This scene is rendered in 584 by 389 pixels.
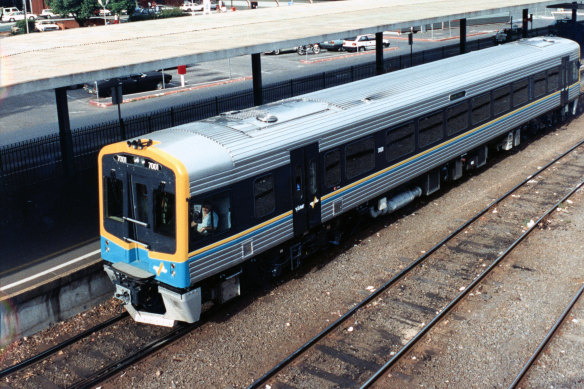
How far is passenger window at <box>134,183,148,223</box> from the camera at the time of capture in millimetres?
11219

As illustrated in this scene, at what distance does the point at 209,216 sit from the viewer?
11.0 m

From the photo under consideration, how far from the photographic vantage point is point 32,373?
10.7 m

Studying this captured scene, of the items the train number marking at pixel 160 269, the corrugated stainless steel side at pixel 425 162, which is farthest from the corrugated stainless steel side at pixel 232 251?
the corrugated stainless steel side at pixel 425 162

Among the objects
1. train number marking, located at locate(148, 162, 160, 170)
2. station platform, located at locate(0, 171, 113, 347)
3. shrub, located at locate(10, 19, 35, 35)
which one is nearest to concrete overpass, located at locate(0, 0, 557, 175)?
station platform, located at locate(0, 171, 113, 347)

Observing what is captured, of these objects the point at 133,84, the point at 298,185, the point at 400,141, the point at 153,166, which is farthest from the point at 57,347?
the point at 133,84

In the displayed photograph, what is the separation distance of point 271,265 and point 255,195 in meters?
1.82

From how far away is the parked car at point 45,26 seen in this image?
63297 mm

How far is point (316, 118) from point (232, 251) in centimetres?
357

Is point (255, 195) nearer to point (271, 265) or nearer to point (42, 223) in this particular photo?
point (271, 265)

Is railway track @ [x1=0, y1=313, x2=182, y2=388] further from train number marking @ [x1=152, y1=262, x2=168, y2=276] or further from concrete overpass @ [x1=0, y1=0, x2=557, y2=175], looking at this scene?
concrete overpass @ [x1=0, y1=0, x2=557, y2=175]

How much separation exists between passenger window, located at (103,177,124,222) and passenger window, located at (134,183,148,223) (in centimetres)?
40

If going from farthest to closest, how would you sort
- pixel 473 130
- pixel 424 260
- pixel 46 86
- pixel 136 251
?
pixel 473 130 < pixel 424 260 < pixel 46 86 < pixel 136 251

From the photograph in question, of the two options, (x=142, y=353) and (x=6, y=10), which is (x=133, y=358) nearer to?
(x=142, y=353)

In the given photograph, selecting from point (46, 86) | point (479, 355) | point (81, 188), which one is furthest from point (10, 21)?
point (479, 355)
